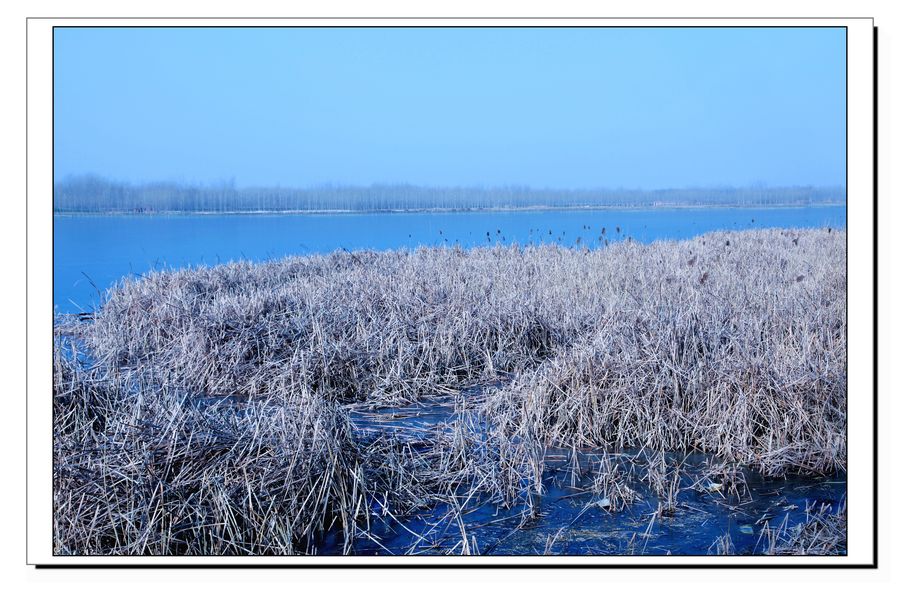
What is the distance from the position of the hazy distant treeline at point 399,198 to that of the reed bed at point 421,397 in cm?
70

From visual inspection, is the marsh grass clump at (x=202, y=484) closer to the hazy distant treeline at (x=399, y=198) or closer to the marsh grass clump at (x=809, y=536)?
the marsh grass clump at (x=809, y=536)

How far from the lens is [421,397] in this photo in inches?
198

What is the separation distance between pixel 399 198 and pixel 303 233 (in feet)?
6.94

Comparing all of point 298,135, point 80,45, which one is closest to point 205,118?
point 298,135

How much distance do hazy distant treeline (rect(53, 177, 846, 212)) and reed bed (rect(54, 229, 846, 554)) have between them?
0.70 metres

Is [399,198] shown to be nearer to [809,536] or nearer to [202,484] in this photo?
Answer: [202,484]

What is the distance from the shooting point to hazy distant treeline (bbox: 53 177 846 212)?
5.41 meters

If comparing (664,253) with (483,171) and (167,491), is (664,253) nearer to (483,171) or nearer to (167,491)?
(483,171)

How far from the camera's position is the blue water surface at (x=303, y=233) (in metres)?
4.94

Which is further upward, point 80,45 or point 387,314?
point 80,45

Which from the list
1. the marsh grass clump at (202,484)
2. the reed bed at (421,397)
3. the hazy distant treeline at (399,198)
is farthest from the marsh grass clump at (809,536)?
the hazy distant treeline at (399,198)

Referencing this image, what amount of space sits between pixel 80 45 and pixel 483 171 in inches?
112

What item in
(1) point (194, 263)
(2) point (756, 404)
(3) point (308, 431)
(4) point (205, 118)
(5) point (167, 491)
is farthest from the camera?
(1) point (194, 263)

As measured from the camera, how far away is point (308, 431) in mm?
3510
